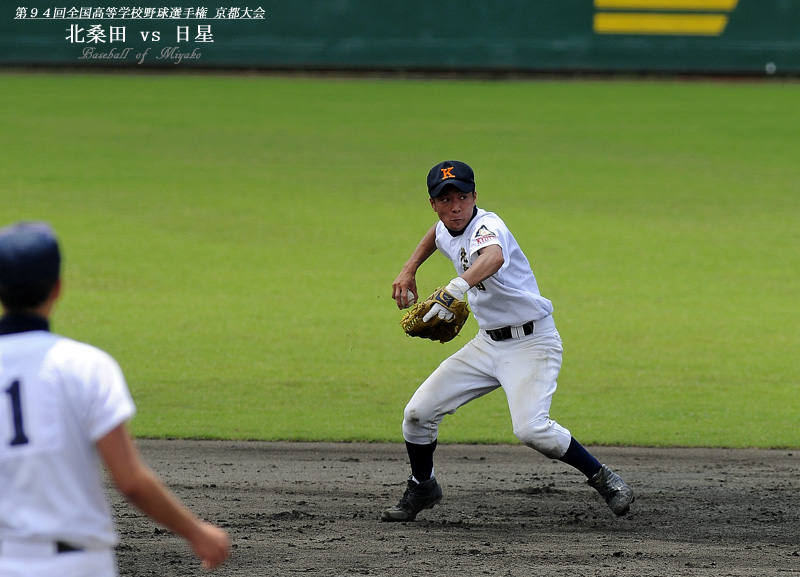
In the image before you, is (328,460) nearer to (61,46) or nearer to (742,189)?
(742,189)

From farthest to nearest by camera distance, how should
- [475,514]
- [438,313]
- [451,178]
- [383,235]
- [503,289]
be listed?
[383,235]
[475,514]
[503,289]
[451,178]
[438,313]

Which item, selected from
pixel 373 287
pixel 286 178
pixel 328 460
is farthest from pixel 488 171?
pixel 328 460

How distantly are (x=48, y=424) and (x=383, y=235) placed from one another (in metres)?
13.1

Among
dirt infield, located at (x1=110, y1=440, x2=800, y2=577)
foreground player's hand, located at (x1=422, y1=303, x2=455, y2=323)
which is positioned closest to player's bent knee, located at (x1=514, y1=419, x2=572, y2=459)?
dirt infield, located at (x1=110, y1=440, x2=800, y2=577)

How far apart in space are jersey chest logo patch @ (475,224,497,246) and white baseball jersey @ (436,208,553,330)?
0.30ft

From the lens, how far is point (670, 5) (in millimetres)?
30469

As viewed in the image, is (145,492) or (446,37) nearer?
(145,492)

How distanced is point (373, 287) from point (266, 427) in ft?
16.8

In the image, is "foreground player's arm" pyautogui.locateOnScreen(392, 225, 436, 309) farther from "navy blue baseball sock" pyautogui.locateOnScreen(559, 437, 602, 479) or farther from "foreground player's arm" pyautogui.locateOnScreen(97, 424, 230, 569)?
"foreground player's arm" pyautogui.locateOnScreen(97, 424, 230, 569)

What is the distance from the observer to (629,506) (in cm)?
583

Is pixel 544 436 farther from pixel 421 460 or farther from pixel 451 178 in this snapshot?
pixel 451 178

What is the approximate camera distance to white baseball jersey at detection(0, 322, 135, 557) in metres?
2.62

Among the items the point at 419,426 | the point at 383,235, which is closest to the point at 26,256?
the point at 419,426

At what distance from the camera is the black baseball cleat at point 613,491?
18.9ft
